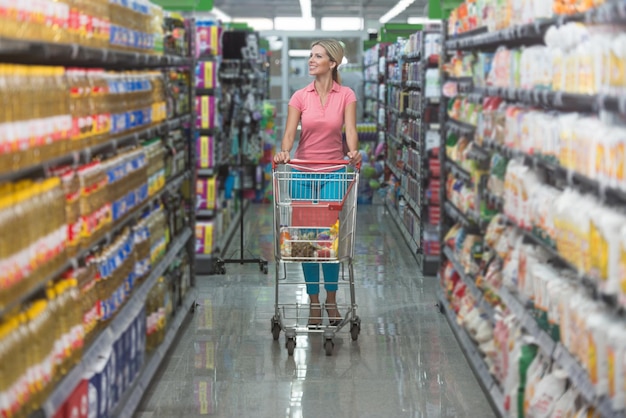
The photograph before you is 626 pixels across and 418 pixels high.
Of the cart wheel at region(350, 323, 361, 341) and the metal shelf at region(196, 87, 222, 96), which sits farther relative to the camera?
the metal shelf at region(196, 87, 222, 96)

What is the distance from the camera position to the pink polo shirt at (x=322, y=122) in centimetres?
679

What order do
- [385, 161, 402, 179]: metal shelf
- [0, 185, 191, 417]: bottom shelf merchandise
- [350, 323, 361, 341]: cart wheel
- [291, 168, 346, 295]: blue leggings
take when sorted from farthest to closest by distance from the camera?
[385, 161, 402, 179]: metal shelf < [350, 323, 361, 341]: cart wheel < [291, 168, 346, 295]: blue leggings < [0, 185, 191, 417]: bottom shelf merchandise

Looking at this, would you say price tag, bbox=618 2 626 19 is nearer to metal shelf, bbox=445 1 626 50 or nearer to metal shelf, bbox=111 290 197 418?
metal shelf, bbox=445 1 626 50

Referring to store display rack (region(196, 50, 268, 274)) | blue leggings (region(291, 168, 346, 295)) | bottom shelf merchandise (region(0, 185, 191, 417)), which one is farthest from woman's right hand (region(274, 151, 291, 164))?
store display rack (region(196, 50, 268, 274))

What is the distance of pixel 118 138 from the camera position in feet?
15.5

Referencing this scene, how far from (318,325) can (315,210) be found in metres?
0.78

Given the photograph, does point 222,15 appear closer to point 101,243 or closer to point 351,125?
point 351,125

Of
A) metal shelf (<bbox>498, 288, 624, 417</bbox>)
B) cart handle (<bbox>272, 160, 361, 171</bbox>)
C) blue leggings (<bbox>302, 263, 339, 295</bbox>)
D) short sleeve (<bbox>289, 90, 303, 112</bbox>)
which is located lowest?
blue leggings (<bbox>302, 263, 339, 295</bbox>)

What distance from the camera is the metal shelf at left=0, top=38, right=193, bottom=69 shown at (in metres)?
2.99

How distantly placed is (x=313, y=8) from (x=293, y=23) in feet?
2.59

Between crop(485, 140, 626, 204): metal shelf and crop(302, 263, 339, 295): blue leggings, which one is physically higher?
crop(485, 140, 626, 204): metal shelf

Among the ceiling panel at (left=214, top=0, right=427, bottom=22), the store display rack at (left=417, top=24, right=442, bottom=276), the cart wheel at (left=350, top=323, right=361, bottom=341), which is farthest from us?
the ceiling panel at (left=214, top=0, right=427, bottom=22)

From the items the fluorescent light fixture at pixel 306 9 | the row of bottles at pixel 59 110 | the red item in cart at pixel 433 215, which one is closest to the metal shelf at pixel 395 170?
the red item in cart at pixel 433 215

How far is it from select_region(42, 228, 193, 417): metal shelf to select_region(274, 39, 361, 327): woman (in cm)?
109
